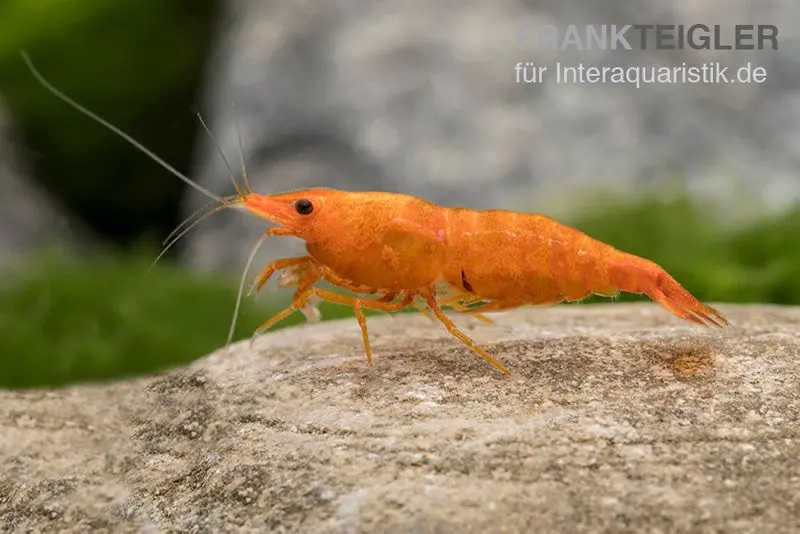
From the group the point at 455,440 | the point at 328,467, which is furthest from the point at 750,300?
the point at 328,467

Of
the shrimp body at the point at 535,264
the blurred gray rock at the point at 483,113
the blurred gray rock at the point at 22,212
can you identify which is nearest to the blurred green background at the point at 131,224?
the blurred gray rock at the point at 22,212

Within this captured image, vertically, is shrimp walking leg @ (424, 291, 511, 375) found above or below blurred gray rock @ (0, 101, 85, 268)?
below

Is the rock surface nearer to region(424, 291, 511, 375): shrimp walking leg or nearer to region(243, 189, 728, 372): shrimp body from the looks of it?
region(424, 291, 511, 375): shrimp walking leg

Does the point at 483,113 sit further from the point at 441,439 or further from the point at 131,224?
the point at 131,224

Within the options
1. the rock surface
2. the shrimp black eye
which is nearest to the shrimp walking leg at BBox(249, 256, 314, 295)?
the shrimp black eye

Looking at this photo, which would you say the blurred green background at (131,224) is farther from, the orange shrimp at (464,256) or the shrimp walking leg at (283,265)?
the shrimp walking leg at (283,265)

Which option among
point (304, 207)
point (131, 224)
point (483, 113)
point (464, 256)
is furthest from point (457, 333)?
point (131, 224)

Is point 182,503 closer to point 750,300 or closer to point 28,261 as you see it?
point 750,300
